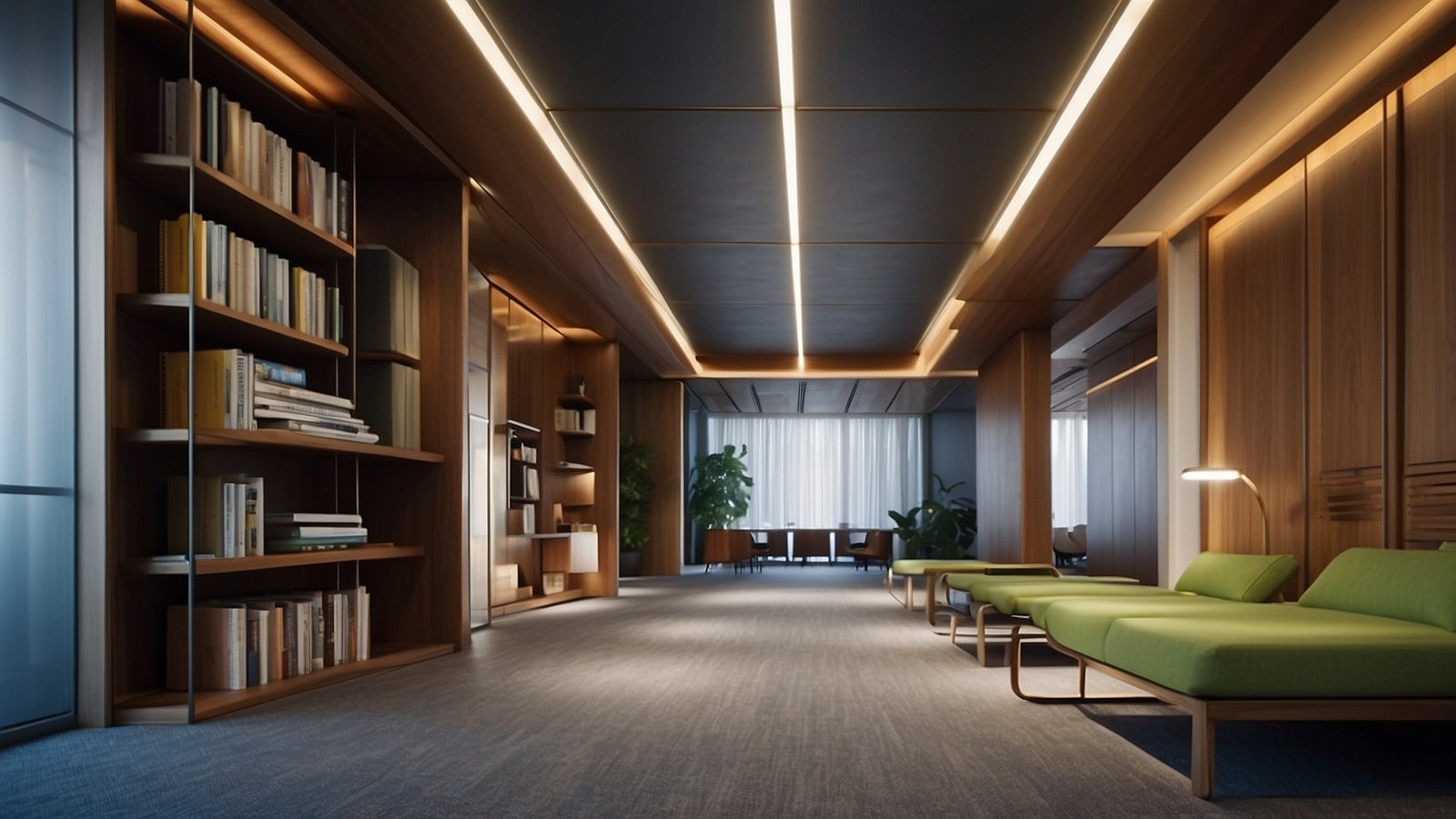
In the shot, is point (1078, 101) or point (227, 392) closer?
point (227, 392)

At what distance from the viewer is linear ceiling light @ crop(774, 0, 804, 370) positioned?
15.4 ft

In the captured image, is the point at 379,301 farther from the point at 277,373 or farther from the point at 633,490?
the point at 633,490

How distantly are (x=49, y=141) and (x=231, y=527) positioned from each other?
1.49m

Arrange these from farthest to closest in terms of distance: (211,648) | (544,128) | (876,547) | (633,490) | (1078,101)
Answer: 1. (876,547)
2. (633,490)
3. (544,128)
4. (1078,101)
5. (211,648)

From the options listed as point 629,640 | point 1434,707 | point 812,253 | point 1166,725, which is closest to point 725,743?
point 1166,725

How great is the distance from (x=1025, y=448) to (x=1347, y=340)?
230 inches

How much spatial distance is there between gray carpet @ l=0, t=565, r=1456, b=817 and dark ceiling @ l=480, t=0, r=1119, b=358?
2.68m

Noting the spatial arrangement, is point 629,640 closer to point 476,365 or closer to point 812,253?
point 476,365

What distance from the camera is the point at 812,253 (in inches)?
352

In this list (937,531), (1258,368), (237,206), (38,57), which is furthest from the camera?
(937,531)

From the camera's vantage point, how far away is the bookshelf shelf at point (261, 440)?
4.16 meters

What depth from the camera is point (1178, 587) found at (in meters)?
6.16

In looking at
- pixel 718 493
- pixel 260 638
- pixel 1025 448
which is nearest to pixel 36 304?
pixel 260 638

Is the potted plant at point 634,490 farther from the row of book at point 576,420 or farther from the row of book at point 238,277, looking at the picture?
the row of book at point 238,277
